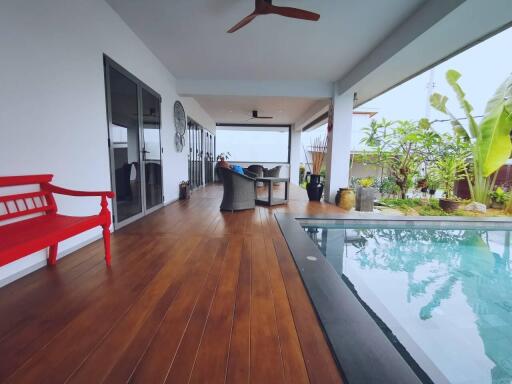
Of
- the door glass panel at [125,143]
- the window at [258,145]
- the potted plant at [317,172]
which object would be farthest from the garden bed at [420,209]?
the window at [258,145]

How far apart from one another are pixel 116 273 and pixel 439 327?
234 cm

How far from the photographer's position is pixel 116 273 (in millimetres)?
1909

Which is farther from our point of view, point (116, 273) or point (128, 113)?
point (128, 113)

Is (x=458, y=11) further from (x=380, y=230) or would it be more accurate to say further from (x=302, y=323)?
(x=302, y=323)

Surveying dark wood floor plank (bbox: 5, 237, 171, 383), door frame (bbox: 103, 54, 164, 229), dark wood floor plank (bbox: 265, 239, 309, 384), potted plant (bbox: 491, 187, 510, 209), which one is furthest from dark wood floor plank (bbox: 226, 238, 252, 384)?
potted plant (bbox: 491, 187, 510, 209)

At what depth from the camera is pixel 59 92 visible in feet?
6.97

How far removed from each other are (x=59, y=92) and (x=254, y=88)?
3.83 metres

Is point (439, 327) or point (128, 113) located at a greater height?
point (128, 113)

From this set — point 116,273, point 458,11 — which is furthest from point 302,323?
point 458,11

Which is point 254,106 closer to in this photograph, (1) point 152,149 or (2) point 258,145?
(2) point 258,145

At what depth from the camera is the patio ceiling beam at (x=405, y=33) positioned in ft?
8.13

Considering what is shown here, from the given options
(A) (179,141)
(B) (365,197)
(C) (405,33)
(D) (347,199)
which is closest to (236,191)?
(A) (179,141)

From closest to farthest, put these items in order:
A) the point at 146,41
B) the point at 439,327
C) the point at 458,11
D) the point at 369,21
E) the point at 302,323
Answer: the point at 302,323 → the point at 439,327 → the point at 458,11 → the point at 369,21 → the point at 146,41

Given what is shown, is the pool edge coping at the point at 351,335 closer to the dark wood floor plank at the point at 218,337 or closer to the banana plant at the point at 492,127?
the dark wood floor plank at the point at 218,337
